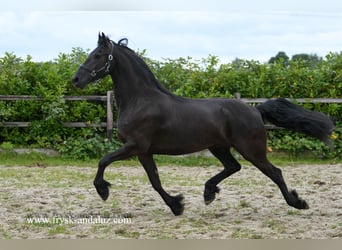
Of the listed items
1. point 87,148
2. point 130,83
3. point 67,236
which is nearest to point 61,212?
point 67,236

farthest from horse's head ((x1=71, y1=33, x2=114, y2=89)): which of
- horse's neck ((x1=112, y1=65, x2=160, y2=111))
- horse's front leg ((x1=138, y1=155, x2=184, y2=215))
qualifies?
horse's front leg ((x1=138, y1=155, x2=184, y2=215))

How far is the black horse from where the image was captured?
6258 millimetres

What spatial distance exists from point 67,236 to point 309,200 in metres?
3.36

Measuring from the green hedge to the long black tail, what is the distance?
508 cm

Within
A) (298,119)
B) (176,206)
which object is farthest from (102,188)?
(298,119)

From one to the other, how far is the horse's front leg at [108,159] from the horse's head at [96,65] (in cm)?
82

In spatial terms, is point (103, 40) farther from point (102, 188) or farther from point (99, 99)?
point (99, 99)

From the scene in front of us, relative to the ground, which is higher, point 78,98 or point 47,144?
point 78,98

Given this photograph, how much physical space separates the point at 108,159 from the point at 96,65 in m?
1.04

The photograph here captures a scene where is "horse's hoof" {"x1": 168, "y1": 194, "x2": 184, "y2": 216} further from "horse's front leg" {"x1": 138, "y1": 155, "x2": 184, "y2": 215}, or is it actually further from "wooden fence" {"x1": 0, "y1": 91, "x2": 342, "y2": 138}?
"wooden fence" {"x1": 0, "y1": 91, "x2": 342, "y2": 138}

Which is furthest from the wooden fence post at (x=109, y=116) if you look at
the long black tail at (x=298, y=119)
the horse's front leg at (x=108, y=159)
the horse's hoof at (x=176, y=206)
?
the horse's front leg at (x=108, y=159)

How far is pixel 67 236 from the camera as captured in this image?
17.6 feet

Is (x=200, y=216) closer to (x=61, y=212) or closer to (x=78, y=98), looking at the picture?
(x=61, y=212)

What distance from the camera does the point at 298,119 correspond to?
6.85 meters
